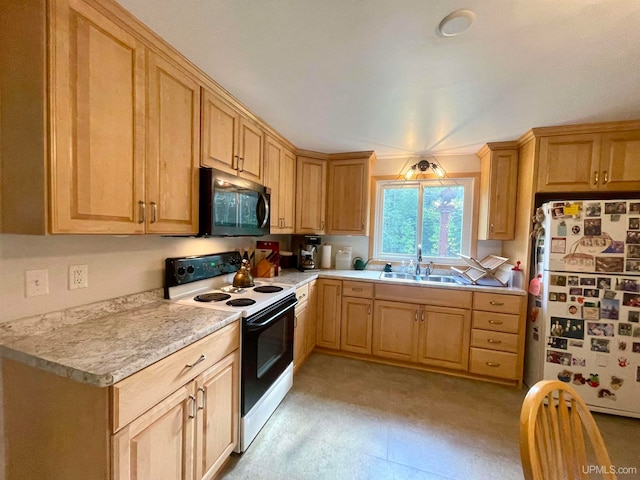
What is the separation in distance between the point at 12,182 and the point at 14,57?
46 cm

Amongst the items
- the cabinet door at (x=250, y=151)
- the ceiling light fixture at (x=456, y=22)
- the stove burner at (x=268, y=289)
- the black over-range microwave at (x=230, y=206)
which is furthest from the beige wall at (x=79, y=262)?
the ceiling light fixture at (x=456, y=22)

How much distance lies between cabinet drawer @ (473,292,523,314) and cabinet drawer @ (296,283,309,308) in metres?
1.62

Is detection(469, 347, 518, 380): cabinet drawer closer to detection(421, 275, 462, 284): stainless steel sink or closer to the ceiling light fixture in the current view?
detection(421, 275, 462, 284): stainless steel sink

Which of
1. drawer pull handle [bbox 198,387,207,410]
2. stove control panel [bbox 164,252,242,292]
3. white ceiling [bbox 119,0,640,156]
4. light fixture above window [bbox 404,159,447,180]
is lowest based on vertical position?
drawer pull handle [bbox 198,387,207,410]

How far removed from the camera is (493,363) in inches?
96.2

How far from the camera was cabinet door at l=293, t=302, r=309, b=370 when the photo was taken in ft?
8.00

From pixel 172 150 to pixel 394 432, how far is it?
7.65 feet

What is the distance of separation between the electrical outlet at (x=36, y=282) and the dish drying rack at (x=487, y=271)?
3.14 meters

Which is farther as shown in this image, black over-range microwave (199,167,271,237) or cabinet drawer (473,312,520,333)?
cabinet drawer (473,312,520,333)

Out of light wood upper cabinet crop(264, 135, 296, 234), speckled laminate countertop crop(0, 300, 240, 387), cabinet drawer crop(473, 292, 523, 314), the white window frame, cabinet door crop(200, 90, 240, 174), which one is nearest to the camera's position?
speckled laminate countertop crop(0, 300, 240, 387)

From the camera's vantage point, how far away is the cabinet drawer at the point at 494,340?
94.3 inches

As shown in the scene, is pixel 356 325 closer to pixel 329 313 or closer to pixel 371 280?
pixel 329 313

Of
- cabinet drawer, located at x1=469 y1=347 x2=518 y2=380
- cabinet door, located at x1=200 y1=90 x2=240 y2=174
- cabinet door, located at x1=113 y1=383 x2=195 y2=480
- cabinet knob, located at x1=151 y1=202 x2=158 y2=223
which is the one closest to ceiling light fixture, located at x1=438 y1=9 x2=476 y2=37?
cabinet door, located at x1=200 y1=90 x2=240 y2=174

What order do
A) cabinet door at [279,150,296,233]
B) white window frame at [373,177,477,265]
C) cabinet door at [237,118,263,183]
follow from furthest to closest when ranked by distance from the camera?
1. white window frame at [373,177,477,265]
2. cabinet door at [279,150,296,233]
3. cabinet door at [237,118,263,183]
